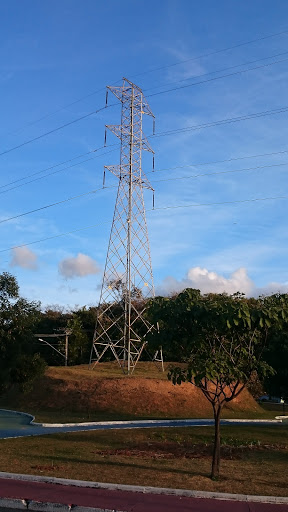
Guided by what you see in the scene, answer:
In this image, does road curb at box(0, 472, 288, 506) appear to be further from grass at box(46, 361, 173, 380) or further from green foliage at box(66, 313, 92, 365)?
green foliage at box(66, 313, 92, 365)

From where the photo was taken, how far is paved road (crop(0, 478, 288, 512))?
387 inches

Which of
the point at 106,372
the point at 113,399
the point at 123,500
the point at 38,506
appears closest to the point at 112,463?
the point at 123,500

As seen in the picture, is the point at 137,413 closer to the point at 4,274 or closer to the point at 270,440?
the point at 270,440

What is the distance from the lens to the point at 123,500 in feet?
33.8

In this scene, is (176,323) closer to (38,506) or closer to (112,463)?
(112,463)

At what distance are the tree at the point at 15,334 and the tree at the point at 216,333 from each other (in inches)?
292

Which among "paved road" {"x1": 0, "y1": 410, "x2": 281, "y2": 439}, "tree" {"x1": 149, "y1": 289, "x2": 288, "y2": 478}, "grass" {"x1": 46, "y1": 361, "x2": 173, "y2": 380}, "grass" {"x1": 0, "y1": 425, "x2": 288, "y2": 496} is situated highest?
"tree" {"x1": 149, "y1": 289, "x2": 288, "y2": 478}

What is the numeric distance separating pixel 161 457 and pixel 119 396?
20.2 metres

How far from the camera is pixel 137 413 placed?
34.7 m

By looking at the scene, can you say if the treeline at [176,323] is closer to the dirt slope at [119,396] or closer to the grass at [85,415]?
the grass at [85,415]

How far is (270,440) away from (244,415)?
50.9 feet

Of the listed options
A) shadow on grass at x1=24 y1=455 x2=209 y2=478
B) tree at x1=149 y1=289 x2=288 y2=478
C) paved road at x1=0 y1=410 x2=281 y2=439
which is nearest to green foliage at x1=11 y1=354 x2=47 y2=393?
paved road at x1=0 y1=410 x2=281 y2=439

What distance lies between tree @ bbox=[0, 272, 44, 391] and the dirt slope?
50.0ft

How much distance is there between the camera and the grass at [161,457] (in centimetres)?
1252
